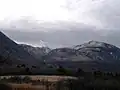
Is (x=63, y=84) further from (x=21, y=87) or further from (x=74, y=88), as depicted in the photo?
(x=21, y=87)

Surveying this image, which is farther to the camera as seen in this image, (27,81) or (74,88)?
(27,81)

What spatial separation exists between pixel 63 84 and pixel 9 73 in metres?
41.4

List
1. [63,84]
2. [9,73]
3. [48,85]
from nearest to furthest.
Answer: [63,84] → [48,85] → [9,73]

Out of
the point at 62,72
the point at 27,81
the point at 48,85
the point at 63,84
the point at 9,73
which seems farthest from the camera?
the point at 62,72

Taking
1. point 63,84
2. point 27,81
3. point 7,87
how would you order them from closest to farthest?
point 7,87 → point 63,84 → point 27,81

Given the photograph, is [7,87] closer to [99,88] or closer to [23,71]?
[99,88]

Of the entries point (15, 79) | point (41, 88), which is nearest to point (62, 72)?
point (15, 79)

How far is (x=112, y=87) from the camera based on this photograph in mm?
75750

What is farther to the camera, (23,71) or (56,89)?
(23,71)

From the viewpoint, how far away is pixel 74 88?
7100 cm

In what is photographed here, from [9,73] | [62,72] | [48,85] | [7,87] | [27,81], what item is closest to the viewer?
[7,87]

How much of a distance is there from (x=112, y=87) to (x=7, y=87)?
2311 cm

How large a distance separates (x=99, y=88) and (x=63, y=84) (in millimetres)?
8016

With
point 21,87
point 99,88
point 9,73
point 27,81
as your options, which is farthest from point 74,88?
point 9,73
